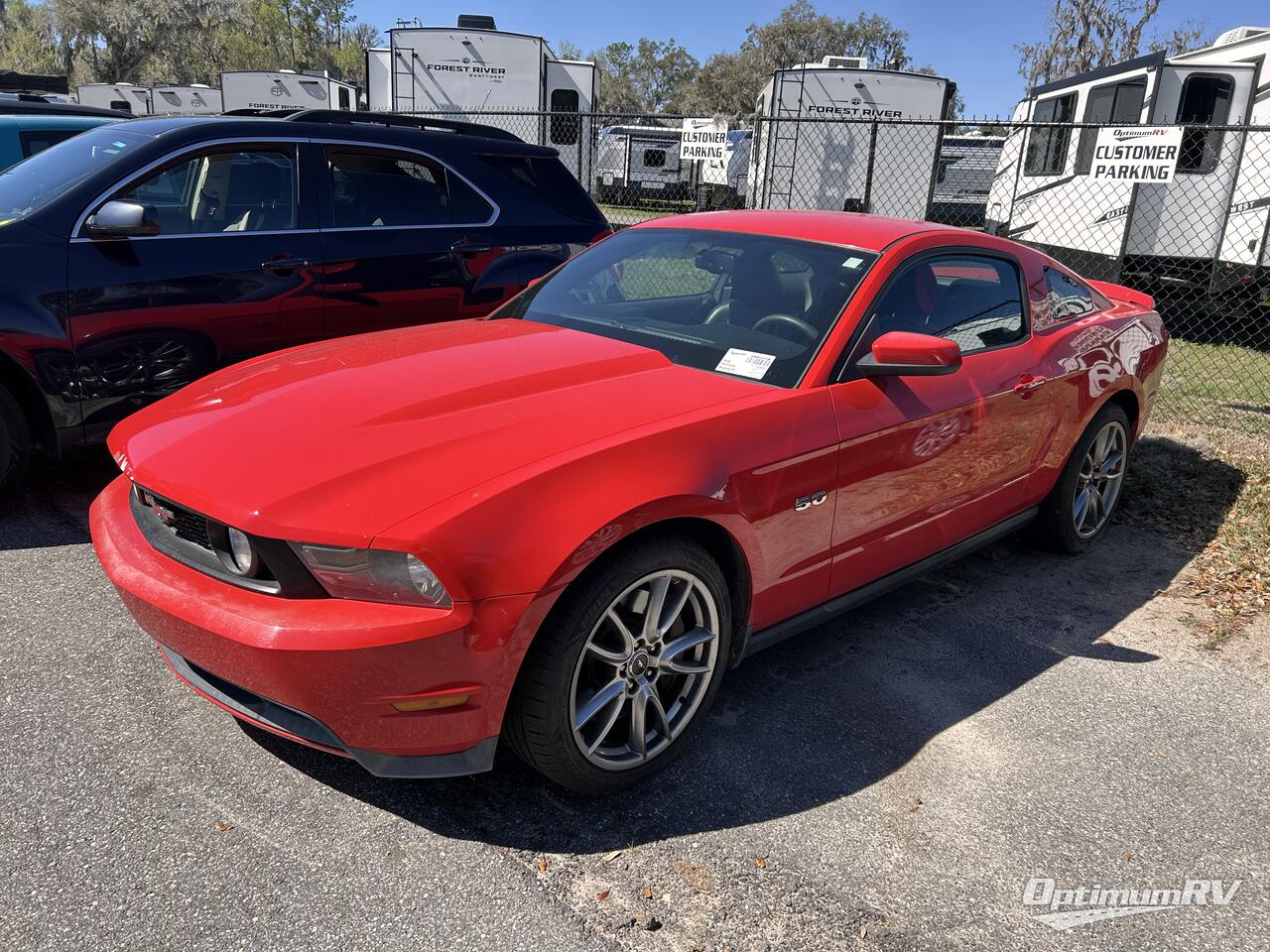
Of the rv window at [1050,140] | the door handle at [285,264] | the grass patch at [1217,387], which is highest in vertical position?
the rv window at [1050,140]

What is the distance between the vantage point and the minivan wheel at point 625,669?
2.34m

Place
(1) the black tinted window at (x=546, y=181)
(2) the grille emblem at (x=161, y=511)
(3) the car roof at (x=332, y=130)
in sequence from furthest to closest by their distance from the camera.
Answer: (1) the black tinted window at (x=546, y=181)
(3) the car roof at (x=332, y=130)
(2) the grille emblem at (x=161, y=511)

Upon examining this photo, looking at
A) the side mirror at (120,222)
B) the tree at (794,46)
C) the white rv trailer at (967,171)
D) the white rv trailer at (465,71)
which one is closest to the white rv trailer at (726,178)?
the white rv trailer at (465,71)

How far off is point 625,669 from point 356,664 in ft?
2.50

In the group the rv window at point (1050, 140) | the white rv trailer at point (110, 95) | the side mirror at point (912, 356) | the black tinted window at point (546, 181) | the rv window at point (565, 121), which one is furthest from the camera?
the white rv trailer at point (110, 95)

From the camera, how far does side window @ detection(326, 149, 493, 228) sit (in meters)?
4.98

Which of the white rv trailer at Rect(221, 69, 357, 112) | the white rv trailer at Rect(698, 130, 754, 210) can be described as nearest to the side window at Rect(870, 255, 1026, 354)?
the white rv trailer at Rect(698, 130, 754, 210)

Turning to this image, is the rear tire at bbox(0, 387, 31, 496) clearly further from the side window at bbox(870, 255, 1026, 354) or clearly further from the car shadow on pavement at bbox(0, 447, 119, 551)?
the side window at bbox(870, 255, 1026, 354)

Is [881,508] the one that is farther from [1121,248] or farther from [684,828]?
[1121,248]

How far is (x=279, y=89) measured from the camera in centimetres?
2130

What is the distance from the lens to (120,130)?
469 centimetres

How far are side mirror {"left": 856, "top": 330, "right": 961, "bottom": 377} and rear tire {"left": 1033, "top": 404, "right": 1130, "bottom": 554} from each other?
1643 millimetres

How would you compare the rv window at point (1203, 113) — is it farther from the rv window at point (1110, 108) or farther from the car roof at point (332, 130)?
the car roof at point (332, 130)

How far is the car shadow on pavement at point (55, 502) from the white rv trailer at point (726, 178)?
6.39m
